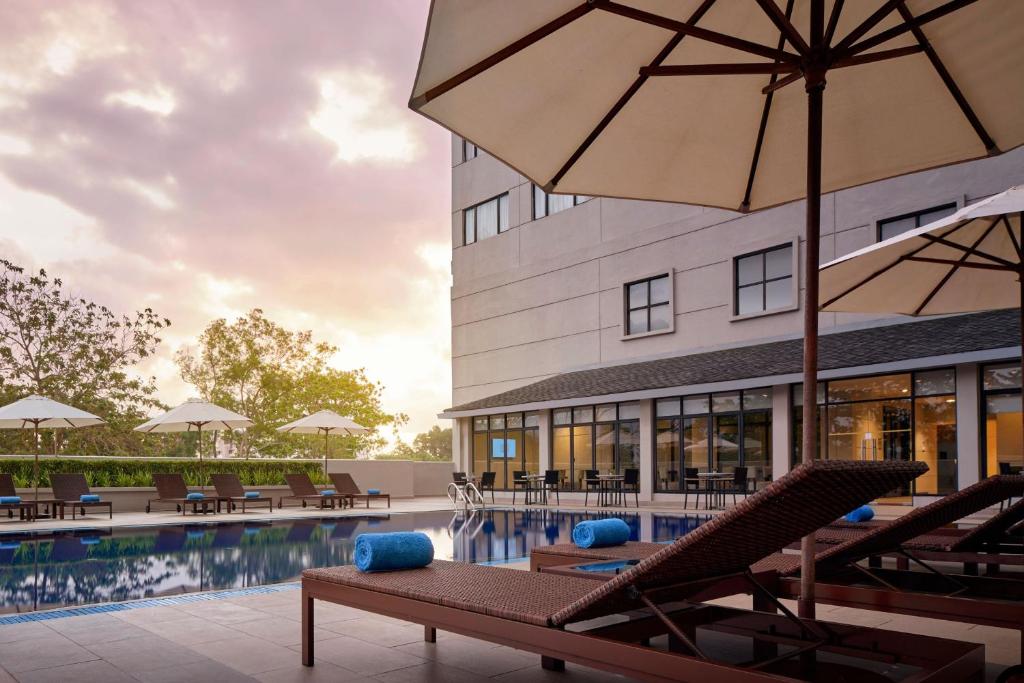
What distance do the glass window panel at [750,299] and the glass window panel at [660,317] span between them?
215 cm

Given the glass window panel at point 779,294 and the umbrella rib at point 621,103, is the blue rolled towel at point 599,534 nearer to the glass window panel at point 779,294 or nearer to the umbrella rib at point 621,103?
the umbrella rib at point 621,103

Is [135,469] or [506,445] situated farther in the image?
[506,445]

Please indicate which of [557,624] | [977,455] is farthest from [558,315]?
[557,624]

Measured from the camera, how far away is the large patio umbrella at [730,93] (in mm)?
3645

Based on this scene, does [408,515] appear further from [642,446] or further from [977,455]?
[977,455]

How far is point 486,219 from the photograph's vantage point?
2933cm

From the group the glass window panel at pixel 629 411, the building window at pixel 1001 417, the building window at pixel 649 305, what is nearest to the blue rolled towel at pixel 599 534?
the building window at pixel 1001 417

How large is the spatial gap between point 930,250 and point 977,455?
8.89m

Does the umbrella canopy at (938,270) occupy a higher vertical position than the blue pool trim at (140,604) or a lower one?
higher

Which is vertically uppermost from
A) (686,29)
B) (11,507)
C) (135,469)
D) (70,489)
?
(686,29)

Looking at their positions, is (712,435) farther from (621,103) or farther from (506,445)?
(621,103)

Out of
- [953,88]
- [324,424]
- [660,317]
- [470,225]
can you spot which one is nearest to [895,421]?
[660,317]

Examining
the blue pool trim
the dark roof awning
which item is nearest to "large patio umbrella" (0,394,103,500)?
the dark roof awning

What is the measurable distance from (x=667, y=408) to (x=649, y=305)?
11.5ft
